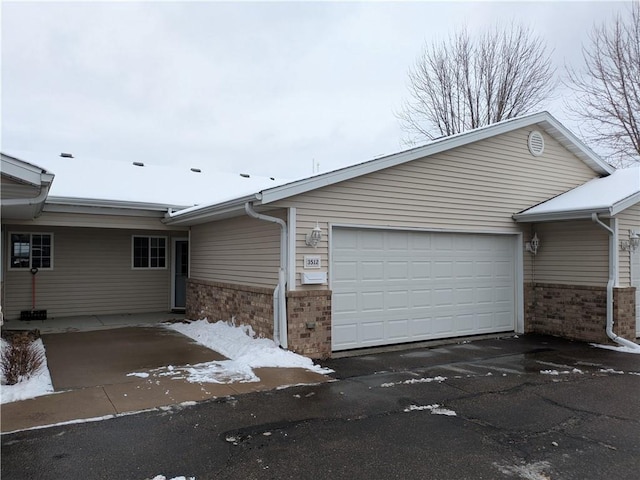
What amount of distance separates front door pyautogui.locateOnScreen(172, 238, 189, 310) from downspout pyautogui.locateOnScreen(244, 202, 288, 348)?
668 centimetres

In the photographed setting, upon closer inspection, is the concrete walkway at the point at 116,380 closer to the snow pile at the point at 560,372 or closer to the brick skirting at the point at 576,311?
the snow pile at the point at 560,372

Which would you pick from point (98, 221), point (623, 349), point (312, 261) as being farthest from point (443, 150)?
point (98, 221)

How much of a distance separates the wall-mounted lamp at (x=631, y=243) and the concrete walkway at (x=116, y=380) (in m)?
6.97

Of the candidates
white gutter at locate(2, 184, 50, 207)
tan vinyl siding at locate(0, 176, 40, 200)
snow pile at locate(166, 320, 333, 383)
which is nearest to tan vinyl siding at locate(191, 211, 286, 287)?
snow pile at locate(166, 320, 333, 383)

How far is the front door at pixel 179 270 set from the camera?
13.8m

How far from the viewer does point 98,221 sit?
423 inches

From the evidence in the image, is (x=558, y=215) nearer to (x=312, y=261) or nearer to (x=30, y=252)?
(x=312, y=261)

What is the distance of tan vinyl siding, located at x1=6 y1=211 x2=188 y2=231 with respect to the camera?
34.0 ft

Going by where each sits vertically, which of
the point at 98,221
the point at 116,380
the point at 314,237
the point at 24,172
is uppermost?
the point at 24,172

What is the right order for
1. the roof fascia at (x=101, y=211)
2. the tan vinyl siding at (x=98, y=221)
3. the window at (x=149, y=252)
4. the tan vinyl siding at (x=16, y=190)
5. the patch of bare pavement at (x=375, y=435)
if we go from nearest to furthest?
the patch of bare pavement at (x=375, y=435), the tan vinyl siding at (x=16, y=190), the roof fascia at (x=101, y=211), the tan vinyl siding at (x=98, y=221), the window at (x=149, y=252)

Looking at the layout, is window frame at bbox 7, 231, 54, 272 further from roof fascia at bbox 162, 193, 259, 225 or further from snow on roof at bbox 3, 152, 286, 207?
roof fascia at bbox 162, 193, 259, 225

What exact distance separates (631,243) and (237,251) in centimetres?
801

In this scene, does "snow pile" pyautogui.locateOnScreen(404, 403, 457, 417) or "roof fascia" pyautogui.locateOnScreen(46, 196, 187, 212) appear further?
"roof fascia" pyautogui.locateOnScreen(46, 196, 187, 212)

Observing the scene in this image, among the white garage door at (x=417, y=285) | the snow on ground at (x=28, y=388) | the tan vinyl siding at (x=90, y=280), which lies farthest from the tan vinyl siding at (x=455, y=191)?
the tan vinyl siding at (x=90, y=280)
